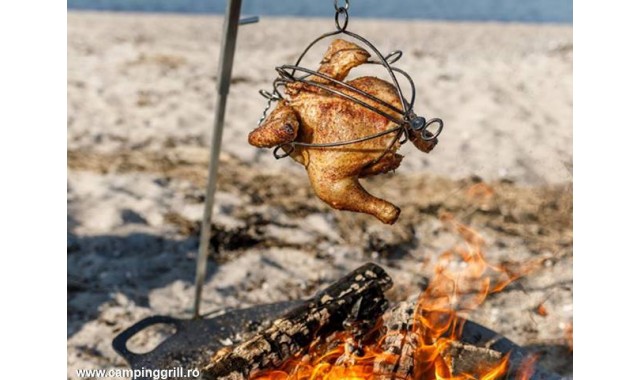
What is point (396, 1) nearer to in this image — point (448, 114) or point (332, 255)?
point (448, 114)

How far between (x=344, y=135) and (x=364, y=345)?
1102 mm

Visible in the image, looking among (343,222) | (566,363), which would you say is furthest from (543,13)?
(566,363)

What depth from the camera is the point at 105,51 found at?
8.80 metres

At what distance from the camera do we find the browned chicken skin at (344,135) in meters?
2.29

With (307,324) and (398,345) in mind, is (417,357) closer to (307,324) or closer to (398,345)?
(398,345)

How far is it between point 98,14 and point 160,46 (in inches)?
109

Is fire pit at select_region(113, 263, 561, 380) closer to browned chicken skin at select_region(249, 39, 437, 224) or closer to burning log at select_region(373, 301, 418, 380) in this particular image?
burning log at select_region(373, 301, 418, 380)

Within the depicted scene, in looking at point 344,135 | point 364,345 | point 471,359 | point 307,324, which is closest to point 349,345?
point 364,345

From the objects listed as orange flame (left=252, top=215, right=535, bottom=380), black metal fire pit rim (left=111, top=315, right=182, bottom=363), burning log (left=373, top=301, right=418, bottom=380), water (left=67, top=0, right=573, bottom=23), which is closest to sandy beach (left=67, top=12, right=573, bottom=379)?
black metal fire pit rim (left=111, top=315, right=182, bottom=363)

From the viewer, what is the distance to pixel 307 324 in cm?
297

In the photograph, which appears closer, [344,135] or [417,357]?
[344,135]

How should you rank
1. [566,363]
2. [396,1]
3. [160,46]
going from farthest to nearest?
1. [396,1]
2. [160,46]
3. [566,363]

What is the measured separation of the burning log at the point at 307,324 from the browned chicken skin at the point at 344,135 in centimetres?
Result: 79

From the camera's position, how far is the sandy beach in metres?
4.67
